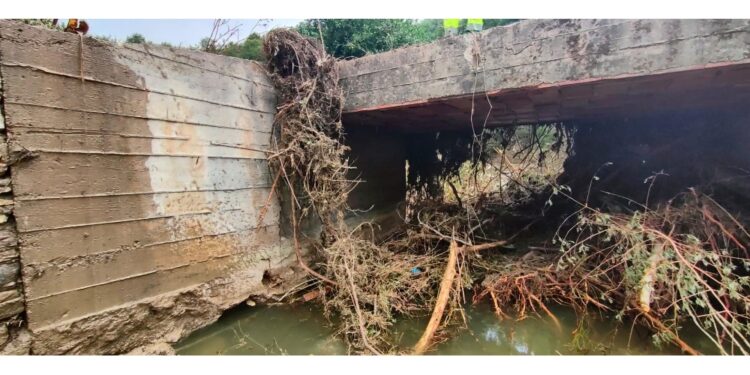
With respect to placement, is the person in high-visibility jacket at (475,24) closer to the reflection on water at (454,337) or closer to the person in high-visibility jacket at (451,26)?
the person in high-visibility jacket at (451,26)

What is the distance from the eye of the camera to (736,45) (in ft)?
7.48

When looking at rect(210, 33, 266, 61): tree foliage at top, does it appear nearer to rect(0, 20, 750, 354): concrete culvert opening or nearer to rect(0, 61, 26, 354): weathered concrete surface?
rect(0, 20, 750, 354): concrete culvert opening

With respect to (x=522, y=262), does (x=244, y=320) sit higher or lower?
lower

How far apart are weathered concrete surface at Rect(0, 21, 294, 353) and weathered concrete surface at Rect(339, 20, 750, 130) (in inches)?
57.3

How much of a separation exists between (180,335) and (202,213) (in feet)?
3.29

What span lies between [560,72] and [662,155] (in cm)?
265

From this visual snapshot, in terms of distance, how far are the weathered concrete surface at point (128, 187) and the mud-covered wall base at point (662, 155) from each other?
3.53 metres

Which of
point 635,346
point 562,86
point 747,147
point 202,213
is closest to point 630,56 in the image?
point 562,86

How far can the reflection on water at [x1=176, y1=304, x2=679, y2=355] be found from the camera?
8.71 ft

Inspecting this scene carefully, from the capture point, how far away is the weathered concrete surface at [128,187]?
2.18 metres

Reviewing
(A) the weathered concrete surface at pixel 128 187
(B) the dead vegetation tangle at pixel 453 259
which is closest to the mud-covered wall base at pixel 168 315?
(A) the weathered concrete surface at pixel 128 187

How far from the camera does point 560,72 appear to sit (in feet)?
9.11

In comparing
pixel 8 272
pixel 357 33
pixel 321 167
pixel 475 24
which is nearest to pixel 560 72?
pixel 475 24

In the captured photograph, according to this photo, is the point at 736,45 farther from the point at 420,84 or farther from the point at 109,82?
the point at 109,82
